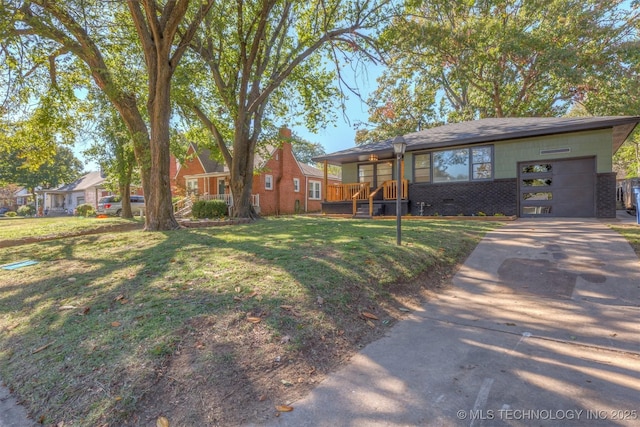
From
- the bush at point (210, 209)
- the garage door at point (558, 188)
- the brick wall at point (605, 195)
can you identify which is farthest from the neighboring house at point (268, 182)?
the brick wall at point (605, 195)

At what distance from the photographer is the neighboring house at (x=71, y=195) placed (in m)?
36.5

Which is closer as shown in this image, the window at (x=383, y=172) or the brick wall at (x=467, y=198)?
the brick wall at (x=467, y=198)

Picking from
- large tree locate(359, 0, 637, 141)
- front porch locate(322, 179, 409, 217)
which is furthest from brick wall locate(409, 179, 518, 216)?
large tree locate(359, 0, 637, 141)

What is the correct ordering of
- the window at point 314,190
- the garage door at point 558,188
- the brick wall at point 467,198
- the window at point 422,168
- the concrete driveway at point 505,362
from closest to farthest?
the concrete driveway at point 505,362 → the garage door at point 558,188 → the brick wall at point 467,198 → the window at point 422,168 → the window at point 314,190

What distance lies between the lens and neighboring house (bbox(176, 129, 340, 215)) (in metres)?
21.4

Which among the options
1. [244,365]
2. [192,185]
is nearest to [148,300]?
[244,365]

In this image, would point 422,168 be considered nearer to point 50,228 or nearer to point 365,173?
point 365,173

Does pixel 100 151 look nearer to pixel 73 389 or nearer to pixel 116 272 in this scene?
pixel 116 272

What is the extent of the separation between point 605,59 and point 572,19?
94.7 inches

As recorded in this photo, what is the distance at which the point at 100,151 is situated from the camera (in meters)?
16.7

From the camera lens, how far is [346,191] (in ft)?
50.4

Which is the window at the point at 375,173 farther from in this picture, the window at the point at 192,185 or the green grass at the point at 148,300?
the window at the point at 192,185

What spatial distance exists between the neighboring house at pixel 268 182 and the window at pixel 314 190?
0.35 metres

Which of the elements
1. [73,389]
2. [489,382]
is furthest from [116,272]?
[489,382]
